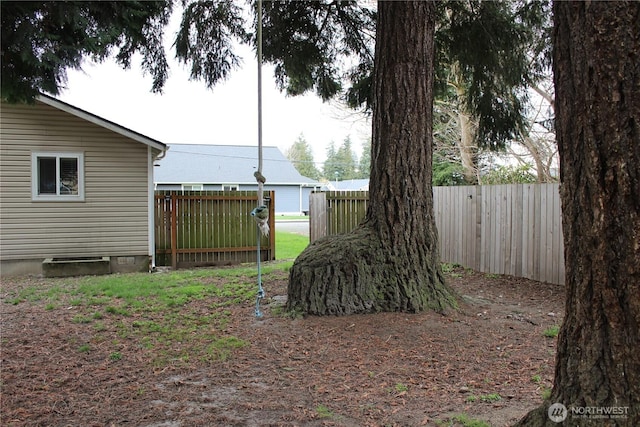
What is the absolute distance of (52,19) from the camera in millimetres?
3404

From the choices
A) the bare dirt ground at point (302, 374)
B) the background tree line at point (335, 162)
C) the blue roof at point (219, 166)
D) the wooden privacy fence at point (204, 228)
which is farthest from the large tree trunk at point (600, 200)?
the background tree line at point (335, 162)

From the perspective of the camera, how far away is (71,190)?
29.7 ft

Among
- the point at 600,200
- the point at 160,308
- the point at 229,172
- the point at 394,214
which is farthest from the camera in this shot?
the point at 229,172

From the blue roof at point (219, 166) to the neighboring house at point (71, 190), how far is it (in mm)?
17954

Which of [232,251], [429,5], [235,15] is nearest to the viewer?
[429,5]

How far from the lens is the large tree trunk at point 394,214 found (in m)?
4.53

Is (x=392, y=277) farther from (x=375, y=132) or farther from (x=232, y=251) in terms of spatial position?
(x=232, y=251)

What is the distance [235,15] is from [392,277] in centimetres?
495

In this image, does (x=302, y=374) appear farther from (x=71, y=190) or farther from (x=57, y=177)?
(x=57, y=177)

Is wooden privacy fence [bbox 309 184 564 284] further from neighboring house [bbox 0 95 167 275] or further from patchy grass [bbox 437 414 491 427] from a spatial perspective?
neighboring house [bbox 0 95 167 275]

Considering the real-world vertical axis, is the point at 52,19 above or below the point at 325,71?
below

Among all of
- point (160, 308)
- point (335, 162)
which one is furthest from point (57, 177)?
point (335, 162)

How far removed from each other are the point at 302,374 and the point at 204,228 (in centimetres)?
712

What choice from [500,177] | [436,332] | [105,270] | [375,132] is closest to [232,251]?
[105,270]
